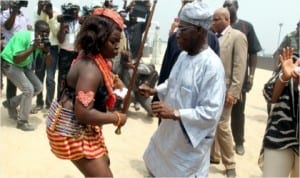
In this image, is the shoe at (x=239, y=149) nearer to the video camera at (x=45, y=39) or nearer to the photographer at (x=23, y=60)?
the photographer at (x=23, y=60)

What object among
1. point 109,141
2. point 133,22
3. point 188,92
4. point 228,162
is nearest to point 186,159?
point 188,92

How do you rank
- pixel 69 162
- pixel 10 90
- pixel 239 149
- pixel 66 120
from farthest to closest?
pixel 10 90
pixel 239 149
pixel 69 162
pixel 66 120

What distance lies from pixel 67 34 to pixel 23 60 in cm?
113

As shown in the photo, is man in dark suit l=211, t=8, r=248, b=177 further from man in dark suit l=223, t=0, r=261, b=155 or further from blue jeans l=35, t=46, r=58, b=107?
blue jeans l=35, t=46, r=58, b=107

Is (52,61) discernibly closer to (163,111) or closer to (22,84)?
(22,84)

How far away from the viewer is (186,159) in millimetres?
3152

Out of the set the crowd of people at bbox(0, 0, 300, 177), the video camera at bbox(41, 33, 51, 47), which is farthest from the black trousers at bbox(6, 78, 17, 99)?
the crowd of people at bbox(0, 0, 300, 177)

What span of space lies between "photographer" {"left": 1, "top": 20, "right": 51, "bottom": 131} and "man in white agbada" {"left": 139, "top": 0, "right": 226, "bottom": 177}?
3.54 meters

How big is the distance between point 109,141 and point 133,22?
3.03 metres

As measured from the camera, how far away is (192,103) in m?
3.11

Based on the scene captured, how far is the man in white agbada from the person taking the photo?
3.03 metres

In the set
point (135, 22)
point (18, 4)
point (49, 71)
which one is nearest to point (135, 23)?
point (135, 22)

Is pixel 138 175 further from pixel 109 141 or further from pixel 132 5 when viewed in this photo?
pixel 132 5

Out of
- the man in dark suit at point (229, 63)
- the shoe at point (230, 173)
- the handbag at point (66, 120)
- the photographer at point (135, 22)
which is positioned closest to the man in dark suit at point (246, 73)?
the man in dark suit at point (229, 63)
